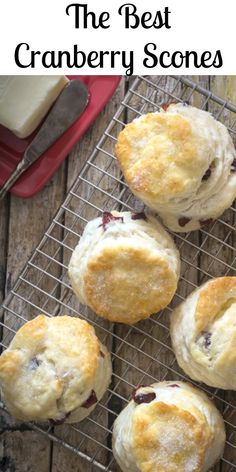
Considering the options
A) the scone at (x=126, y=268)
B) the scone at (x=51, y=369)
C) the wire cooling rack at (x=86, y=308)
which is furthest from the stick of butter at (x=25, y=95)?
the scone at (x=51, y=369)

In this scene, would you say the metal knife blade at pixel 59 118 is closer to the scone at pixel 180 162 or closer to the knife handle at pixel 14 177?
the knife handle at pixel 14 177

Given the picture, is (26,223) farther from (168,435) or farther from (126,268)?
(168,435)

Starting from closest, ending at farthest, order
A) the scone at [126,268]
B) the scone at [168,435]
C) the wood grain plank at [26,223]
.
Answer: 1. the scone at [168,435]
2. the scone at [126,268]
3. the wood grain plank at [26,223]

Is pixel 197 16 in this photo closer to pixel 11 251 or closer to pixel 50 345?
pixel 11 251

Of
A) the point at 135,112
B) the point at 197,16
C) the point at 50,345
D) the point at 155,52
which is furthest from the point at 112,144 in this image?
the point at 50,345

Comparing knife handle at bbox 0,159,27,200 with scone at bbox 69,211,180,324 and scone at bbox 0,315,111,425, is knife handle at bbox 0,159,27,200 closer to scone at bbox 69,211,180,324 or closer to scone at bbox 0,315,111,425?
scone at bbox 69,211,180,324

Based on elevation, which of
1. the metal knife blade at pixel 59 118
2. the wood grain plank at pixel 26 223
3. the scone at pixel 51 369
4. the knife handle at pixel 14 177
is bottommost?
the scone at pixel 51 369

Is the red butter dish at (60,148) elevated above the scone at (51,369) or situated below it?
above
